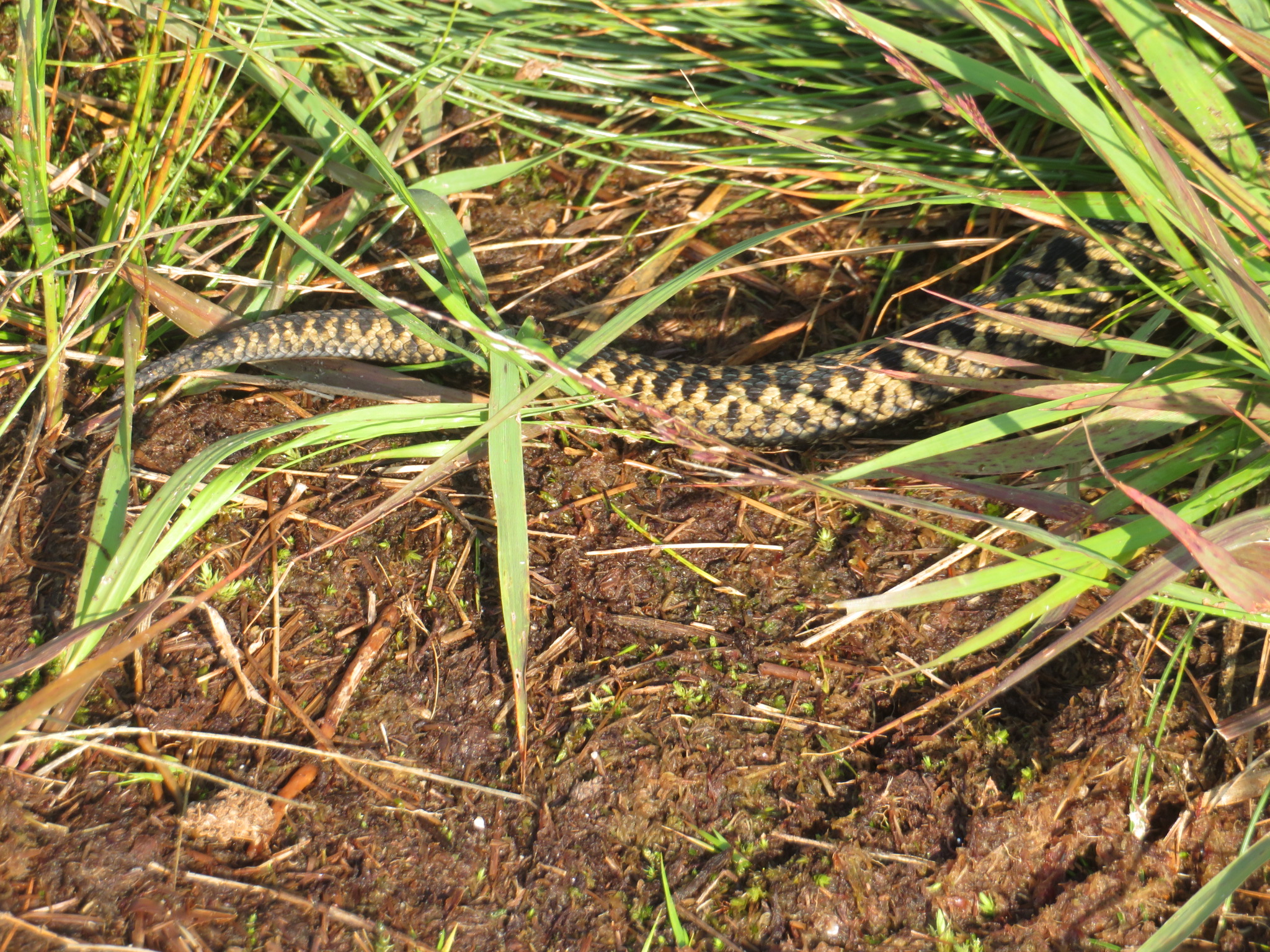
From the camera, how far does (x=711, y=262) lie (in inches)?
96.1

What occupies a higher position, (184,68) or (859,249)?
(859,249)

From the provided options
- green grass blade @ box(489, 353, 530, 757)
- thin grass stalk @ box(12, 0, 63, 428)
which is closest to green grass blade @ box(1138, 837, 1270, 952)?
green grass blade @ box(489, 353, 530, 757)

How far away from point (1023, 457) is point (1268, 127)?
4.51 ft

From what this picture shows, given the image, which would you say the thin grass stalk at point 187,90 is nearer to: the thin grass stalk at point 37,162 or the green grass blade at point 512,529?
the thin grass stalk at point 37,162

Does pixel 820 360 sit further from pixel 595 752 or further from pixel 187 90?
pixel 187 90

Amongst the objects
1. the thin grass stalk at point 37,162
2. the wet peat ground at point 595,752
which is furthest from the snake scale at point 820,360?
the thin grass stalk at point 37,162

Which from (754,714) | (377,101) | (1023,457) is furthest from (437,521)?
(1023,457)

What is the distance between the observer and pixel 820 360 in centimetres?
300

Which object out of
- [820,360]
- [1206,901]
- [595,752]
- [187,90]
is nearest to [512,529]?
[595,752]

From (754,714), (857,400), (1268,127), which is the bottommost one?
(754,714)

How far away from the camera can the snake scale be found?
293cm

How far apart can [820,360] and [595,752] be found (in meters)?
1.50

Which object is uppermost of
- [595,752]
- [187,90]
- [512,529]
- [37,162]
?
[187,90]

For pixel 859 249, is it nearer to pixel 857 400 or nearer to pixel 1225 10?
pixel 857 400
